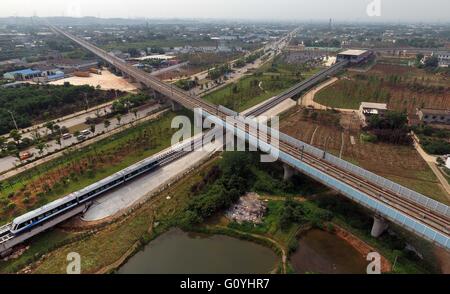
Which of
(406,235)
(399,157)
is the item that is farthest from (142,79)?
(406,235)

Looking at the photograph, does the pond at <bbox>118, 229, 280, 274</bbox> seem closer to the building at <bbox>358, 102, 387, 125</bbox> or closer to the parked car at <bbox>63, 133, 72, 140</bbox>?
the parked car at <bbox>63, 133, 72, 140</bbox>

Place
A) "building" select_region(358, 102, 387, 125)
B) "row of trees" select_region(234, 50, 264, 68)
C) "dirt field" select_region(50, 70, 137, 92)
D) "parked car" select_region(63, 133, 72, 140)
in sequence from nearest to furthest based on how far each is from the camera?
"parked car" select_region(63, 133, 72, 140) → "building" select_region(358, 102, 387, 125) → "dirt field" select_region(50, 70, 137, 92) → "row of trees" select_region(234, 50, 264, 68)

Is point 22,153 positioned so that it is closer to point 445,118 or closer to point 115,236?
point 115,236

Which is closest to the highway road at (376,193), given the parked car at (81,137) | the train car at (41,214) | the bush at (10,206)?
the train car at (41,214)

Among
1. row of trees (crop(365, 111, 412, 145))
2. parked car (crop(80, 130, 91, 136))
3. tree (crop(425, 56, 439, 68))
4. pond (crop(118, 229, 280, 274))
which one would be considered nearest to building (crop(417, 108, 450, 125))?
row of trees (crop(365, 111, 412, 145))

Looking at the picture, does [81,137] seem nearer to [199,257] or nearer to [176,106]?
[176,106]

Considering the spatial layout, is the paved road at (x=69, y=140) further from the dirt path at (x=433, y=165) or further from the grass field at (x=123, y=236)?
the dirt path at (x=433, y=165)

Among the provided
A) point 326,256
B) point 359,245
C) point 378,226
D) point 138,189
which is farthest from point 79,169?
point 378,226
